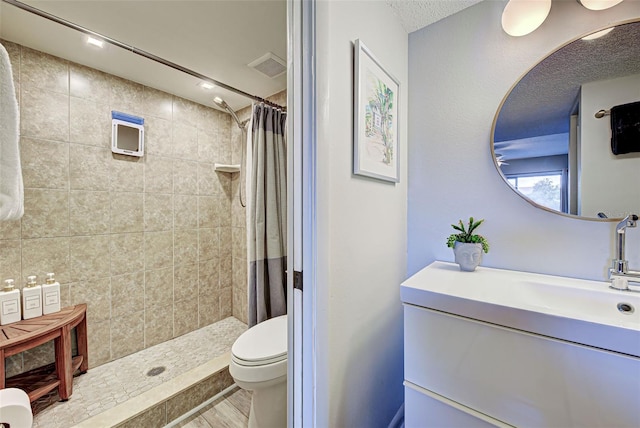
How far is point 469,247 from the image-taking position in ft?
3.70

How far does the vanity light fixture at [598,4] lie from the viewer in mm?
966

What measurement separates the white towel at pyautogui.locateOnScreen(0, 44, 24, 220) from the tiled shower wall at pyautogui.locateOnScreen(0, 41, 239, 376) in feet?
4.14

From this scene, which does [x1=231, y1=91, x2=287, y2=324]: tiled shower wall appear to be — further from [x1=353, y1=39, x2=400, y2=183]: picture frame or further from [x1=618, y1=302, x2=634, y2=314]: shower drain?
[x1=618, y1=302, x2=634, y2=314]: shower drain

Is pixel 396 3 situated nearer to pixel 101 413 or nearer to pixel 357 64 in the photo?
pixel 357 64

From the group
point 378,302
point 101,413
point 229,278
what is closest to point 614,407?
point 378,302

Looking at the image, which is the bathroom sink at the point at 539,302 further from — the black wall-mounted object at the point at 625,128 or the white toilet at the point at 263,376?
the white toilet at the point at 263,376

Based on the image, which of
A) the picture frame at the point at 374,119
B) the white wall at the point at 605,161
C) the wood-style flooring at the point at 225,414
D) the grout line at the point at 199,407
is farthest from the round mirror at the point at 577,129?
the grout line at the point at 199,407

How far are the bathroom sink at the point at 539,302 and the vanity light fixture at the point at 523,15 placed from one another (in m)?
1.08

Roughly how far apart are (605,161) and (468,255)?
0.63 m

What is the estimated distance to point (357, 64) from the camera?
96cm

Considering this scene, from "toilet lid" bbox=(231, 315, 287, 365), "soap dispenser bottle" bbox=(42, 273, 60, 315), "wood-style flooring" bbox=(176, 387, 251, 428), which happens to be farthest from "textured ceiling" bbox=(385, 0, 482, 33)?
"soap dispenser bottle" bbox=(42, 273, 60, 315)

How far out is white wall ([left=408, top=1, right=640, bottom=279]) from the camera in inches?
41.1

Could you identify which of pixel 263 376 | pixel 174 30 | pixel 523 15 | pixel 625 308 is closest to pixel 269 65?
pixel 174 30

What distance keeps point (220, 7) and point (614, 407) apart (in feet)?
6.70
